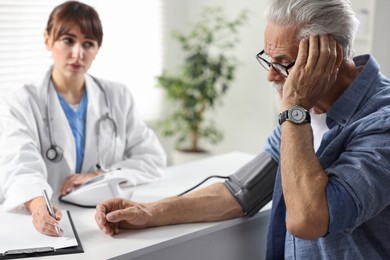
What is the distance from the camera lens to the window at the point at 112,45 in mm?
3410

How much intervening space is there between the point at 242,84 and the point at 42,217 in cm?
264

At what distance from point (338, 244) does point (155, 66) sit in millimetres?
2933

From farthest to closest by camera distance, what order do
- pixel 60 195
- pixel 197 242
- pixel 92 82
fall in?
1. pixel 92 82
2. pixel 60 195
3. pixel 197 242

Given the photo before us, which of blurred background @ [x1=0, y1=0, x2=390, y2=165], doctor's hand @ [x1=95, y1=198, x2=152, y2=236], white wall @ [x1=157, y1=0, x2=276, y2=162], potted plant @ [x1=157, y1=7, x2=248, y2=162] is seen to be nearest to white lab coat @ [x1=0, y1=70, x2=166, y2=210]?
Result: doctor's hand @ [x1=95, y1=198, x2=152, y2=236]

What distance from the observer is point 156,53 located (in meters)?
4.18

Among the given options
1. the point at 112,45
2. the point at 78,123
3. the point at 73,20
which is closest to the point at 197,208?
the point at 78,123

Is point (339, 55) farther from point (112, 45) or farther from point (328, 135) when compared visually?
point (112, 45)

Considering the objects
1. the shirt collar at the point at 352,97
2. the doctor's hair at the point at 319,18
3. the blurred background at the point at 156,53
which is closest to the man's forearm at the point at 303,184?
the shirt collar at the point at 352,97

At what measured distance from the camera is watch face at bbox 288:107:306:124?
1.39 metres

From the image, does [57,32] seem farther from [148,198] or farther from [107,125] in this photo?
[148,198]

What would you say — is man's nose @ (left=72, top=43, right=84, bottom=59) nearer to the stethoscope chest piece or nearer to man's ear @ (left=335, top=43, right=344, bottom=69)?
the stethoscope chest piece

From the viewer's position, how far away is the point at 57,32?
209 centimetres

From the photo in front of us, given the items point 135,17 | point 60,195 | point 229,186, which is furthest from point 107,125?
point 135,17

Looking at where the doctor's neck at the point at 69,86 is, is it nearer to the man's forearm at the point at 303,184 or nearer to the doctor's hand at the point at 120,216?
the doctor's hand at the point at 120,216
